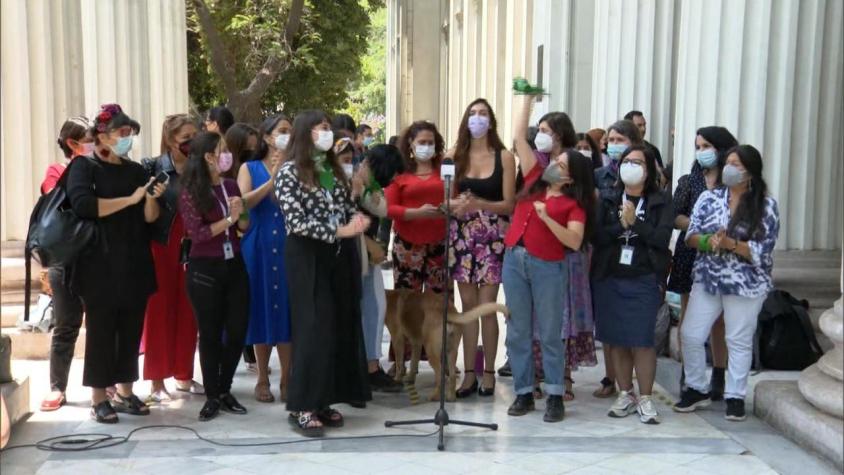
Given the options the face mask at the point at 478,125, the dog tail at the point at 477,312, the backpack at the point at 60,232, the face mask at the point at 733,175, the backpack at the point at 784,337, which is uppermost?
the face mask at the point at 478,125

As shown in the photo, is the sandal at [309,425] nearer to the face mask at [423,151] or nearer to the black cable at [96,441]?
the black cable at [96,441]

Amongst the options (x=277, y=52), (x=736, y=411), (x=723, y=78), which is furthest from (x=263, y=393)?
(x=277, y=52)

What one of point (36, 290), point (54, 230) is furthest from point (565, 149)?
point (36, 290)

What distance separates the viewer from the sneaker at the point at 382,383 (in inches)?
290

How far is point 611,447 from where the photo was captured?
5.96 meters

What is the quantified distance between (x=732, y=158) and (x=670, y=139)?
13.6ft

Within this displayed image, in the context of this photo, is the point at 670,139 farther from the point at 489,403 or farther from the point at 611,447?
the point at 611,447

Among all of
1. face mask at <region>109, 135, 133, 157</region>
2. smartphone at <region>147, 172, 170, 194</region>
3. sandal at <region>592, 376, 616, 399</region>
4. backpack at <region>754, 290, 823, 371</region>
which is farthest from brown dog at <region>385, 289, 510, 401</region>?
backpack at <region>754, 290, 823, 371</region>

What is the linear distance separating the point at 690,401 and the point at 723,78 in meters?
2.97

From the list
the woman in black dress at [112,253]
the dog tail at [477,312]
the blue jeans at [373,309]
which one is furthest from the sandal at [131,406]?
the dog tail at [477,312]

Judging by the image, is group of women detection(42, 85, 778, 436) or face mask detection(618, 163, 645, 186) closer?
group of women detection(42, 85, 778, 436)

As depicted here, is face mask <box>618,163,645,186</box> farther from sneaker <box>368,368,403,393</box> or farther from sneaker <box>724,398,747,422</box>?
sneaker <box>368,368,403,393</box>

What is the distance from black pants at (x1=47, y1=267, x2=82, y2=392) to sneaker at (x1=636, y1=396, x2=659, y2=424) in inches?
149

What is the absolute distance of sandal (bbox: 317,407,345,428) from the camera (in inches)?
251
